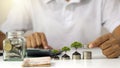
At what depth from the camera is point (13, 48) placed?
836 millimetres

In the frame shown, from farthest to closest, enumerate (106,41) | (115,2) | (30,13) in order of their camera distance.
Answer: (30,13) < (115,2) < (106,41)

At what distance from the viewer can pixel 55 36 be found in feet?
5.34

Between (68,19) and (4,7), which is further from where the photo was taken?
(4,7)

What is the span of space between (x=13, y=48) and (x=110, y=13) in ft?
2.91

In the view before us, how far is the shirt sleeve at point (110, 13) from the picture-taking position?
1533 millimetres

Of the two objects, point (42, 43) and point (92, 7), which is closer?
point (42, 43)

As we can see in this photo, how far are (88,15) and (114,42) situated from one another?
661 mm

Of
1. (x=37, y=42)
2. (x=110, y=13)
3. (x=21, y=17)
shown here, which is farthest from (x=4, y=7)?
(x=37, y=42)

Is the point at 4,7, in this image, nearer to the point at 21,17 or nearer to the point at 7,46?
the point at 21,17

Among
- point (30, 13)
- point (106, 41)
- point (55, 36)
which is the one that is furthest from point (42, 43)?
point (30, 13)

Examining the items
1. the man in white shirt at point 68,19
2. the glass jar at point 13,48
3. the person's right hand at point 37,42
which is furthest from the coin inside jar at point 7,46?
the man in white shirt at point 68,19

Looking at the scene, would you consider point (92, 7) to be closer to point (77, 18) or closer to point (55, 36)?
point (77, 18)

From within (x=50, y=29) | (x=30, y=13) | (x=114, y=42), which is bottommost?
(x=114, y=42)

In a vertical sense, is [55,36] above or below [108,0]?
below
